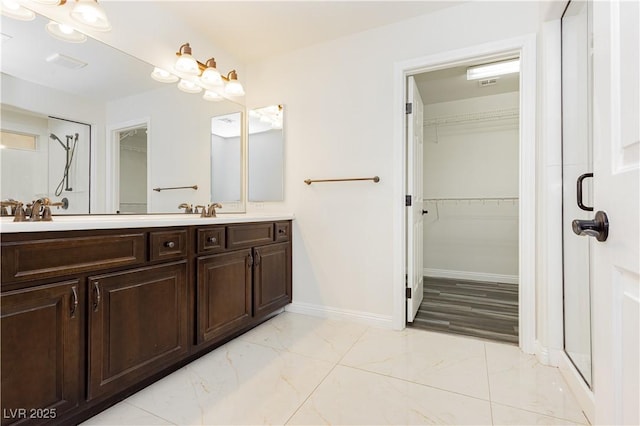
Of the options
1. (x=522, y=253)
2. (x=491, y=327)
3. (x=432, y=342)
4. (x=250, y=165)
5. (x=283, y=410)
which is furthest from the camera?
(x=250, y=165)

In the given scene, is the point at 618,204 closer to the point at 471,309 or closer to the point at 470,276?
the point at 471,309

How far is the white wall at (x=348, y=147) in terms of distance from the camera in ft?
7.24

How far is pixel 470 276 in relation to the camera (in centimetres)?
380

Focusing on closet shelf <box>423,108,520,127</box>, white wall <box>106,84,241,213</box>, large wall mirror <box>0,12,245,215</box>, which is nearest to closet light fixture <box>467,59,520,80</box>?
closet shelf <box>423,108,520,127</box>

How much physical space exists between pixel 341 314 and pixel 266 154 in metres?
1.56

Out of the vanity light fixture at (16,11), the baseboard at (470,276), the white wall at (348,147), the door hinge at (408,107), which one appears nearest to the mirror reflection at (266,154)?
the white wall at (348,147)

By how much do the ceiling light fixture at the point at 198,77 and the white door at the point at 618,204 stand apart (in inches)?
87.7

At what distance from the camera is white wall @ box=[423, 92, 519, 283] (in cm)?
360

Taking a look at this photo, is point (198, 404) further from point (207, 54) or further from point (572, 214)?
point (207, 54)

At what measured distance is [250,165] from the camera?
2.83m

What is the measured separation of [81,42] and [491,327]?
3.29 metres

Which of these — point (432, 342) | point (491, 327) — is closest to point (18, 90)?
point (432, 342)

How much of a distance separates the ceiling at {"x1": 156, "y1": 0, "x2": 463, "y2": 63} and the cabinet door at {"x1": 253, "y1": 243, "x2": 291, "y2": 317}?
1.70 metres

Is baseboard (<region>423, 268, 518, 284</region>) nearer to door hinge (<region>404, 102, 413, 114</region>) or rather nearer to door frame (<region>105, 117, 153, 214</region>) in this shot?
door hinge (<region>404, 102, 413, 114</region>)
